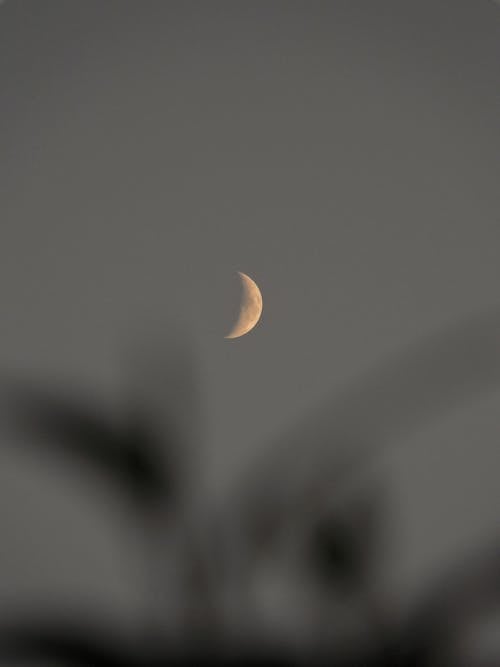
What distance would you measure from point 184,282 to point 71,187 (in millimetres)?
442

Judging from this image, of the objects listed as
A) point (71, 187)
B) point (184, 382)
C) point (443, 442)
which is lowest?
point (184, 382)

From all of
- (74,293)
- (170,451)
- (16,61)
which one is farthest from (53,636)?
(74,293)

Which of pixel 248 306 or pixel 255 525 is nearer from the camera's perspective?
pixel 255 525

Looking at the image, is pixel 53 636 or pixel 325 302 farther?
pixel 325 302

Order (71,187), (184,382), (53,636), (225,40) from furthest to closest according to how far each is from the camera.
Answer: (71,187), (225,40), (184,382), (53,636)

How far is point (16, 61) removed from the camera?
204 centimetres

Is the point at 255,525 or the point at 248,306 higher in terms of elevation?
the point at 248,306

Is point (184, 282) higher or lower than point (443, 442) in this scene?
higher

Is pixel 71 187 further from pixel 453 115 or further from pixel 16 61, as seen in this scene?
pixel 453 115

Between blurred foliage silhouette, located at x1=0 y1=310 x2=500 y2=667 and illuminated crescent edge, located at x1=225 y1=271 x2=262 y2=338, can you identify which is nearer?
blurred foliage silhouette, located at x1=0 y1=310 x2=500 y2=667

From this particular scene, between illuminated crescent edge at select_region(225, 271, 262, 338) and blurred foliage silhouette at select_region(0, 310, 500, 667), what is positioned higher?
illuminated crescent edge at select_region(225, 271, 262, 338)

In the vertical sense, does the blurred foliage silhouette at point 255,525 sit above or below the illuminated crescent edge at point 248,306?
below

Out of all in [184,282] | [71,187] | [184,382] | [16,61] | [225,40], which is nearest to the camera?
[184,382]

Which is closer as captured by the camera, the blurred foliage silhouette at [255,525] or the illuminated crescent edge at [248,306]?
the blurred foliage silhouette at [255,525]
